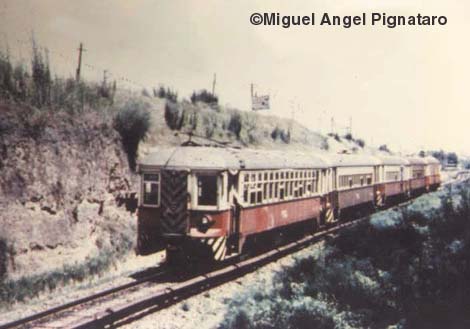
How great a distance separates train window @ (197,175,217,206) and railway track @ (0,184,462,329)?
134cm

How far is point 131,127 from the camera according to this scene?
49.8 feet

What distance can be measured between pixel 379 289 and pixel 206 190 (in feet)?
11.4

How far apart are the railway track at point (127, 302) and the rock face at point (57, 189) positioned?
8.37 ft

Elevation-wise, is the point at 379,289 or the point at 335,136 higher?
the point at 335,136

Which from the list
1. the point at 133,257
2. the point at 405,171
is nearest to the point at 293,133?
the point at 405,171

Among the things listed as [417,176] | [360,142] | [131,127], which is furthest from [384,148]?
[131,127]

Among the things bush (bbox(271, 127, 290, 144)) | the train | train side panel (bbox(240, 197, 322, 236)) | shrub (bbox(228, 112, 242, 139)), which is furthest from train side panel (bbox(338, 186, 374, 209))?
bush (bbox(271, 127, 290, 144))

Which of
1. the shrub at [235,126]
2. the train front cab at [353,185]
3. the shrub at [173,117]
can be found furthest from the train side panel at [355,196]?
the shrub at [235,126]

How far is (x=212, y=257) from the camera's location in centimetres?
983

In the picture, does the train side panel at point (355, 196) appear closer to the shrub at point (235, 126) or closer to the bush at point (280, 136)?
the shrub at point (235, 126)

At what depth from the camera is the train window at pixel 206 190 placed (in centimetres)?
978

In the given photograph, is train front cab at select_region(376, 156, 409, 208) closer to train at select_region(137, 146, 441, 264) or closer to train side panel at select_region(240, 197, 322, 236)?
train side panel at select_region(240, 197, 322, 236)

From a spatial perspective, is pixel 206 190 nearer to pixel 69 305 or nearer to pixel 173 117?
pixel 69 305

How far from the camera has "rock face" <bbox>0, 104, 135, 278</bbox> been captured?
10.6 metres
